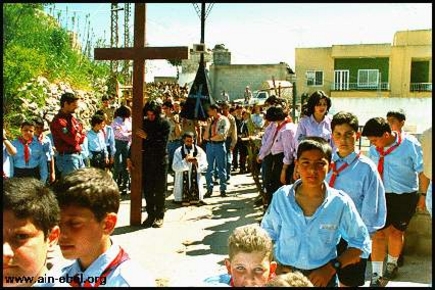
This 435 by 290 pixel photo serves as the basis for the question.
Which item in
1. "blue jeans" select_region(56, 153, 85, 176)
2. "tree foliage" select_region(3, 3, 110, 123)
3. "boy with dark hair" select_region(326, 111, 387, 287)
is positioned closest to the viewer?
"boy with dark hair" select_region(326, 111, 387, 287)

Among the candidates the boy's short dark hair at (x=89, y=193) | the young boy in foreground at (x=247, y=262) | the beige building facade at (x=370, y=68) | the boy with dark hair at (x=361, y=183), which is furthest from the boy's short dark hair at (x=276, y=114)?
the beige building facade at (x=370, y=68)

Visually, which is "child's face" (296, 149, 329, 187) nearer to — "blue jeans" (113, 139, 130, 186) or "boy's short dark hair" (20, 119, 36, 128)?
"boy's short dark hair" (20, 119, 36, 128)

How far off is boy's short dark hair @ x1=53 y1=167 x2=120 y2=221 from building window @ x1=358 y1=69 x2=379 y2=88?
125 feet

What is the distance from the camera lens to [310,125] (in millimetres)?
6152

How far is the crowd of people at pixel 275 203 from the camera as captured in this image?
2.08 metres

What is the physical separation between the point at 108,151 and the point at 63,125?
11.0ft

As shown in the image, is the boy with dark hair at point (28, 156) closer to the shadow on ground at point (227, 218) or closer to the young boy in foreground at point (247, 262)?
the shadow on ground at point (227, 218)

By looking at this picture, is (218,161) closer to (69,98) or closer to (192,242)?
(192,242)

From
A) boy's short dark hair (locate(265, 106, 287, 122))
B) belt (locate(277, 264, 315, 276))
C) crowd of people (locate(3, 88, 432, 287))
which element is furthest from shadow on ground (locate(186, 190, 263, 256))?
belt (locate(277, 264, 315, 276))

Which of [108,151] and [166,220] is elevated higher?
[108,151]

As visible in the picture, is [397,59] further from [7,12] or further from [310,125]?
[310,125]

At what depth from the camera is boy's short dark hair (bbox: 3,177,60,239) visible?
2.09 metres

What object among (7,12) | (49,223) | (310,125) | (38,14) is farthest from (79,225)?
(38,14)

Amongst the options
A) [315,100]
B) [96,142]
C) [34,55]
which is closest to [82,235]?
[315,100]
